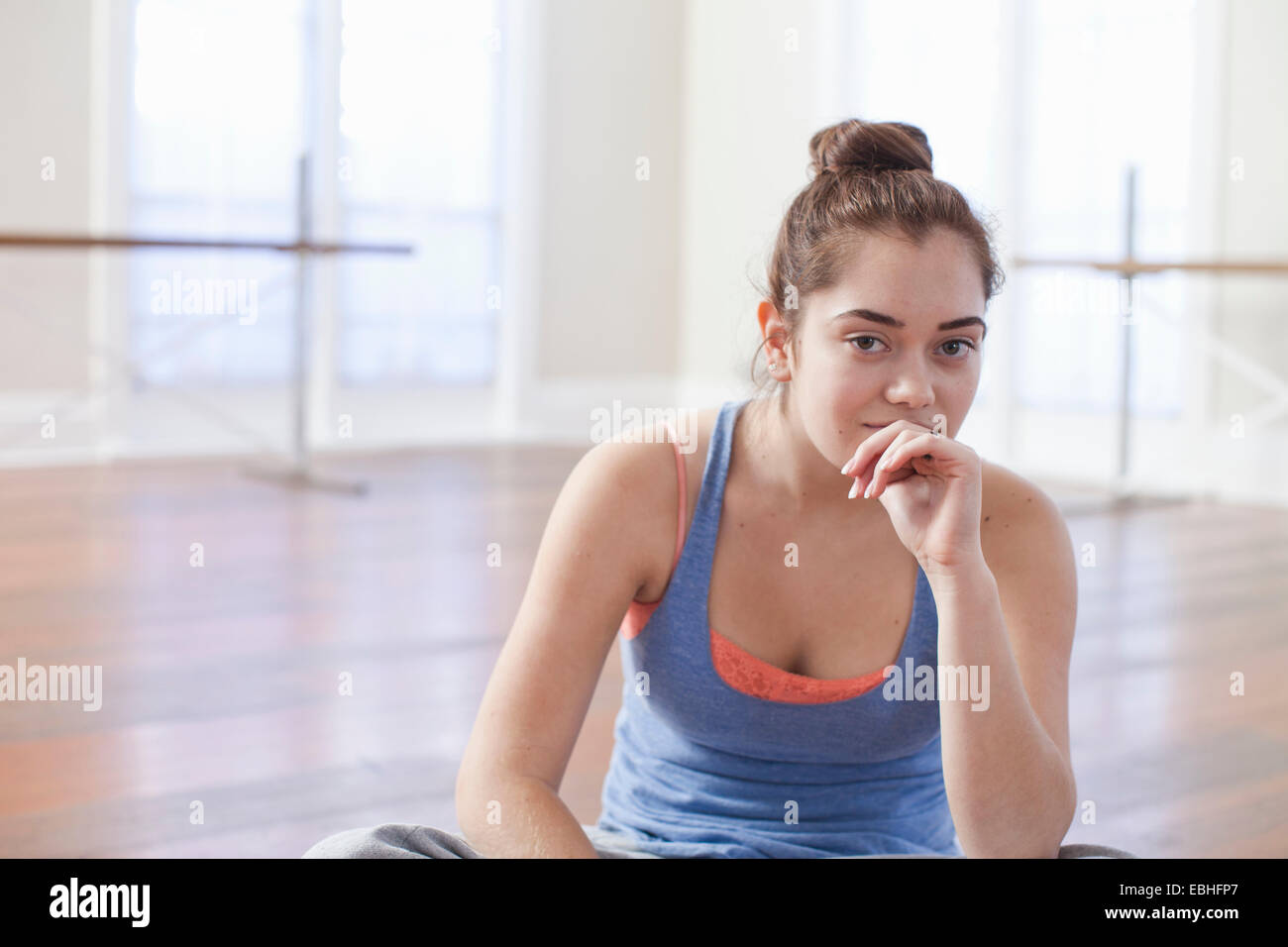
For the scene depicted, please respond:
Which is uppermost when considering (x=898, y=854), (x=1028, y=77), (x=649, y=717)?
(x=1028, y=77)

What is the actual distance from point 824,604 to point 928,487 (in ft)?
→ 0.61

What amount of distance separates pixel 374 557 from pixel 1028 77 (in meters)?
3.40

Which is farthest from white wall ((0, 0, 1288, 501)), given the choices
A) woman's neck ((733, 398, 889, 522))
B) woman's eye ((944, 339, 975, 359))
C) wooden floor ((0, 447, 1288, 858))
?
woman's eye ((944, 339, 975, 359))

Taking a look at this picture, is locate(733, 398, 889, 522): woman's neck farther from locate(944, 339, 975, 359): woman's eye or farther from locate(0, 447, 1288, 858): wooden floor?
locate(0, 447, 1288, 858): wooden floor

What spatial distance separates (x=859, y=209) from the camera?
1169mm

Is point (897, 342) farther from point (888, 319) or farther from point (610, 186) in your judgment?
point (610, 186)

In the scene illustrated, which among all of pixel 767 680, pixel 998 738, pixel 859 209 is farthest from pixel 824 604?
pixel 859 209

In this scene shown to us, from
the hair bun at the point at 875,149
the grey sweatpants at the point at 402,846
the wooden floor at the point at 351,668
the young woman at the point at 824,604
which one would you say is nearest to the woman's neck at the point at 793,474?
the young woman at the point at 824,604

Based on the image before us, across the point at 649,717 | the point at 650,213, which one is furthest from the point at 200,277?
the point at 649,717

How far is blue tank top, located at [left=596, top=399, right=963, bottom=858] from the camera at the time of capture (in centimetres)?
124

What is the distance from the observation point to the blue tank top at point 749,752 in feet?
4.08

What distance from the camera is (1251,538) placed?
13.6 ft

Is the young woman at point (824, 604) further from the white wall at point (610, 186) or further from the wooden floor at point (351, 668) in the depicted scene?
the white wall at point (610, 186)
